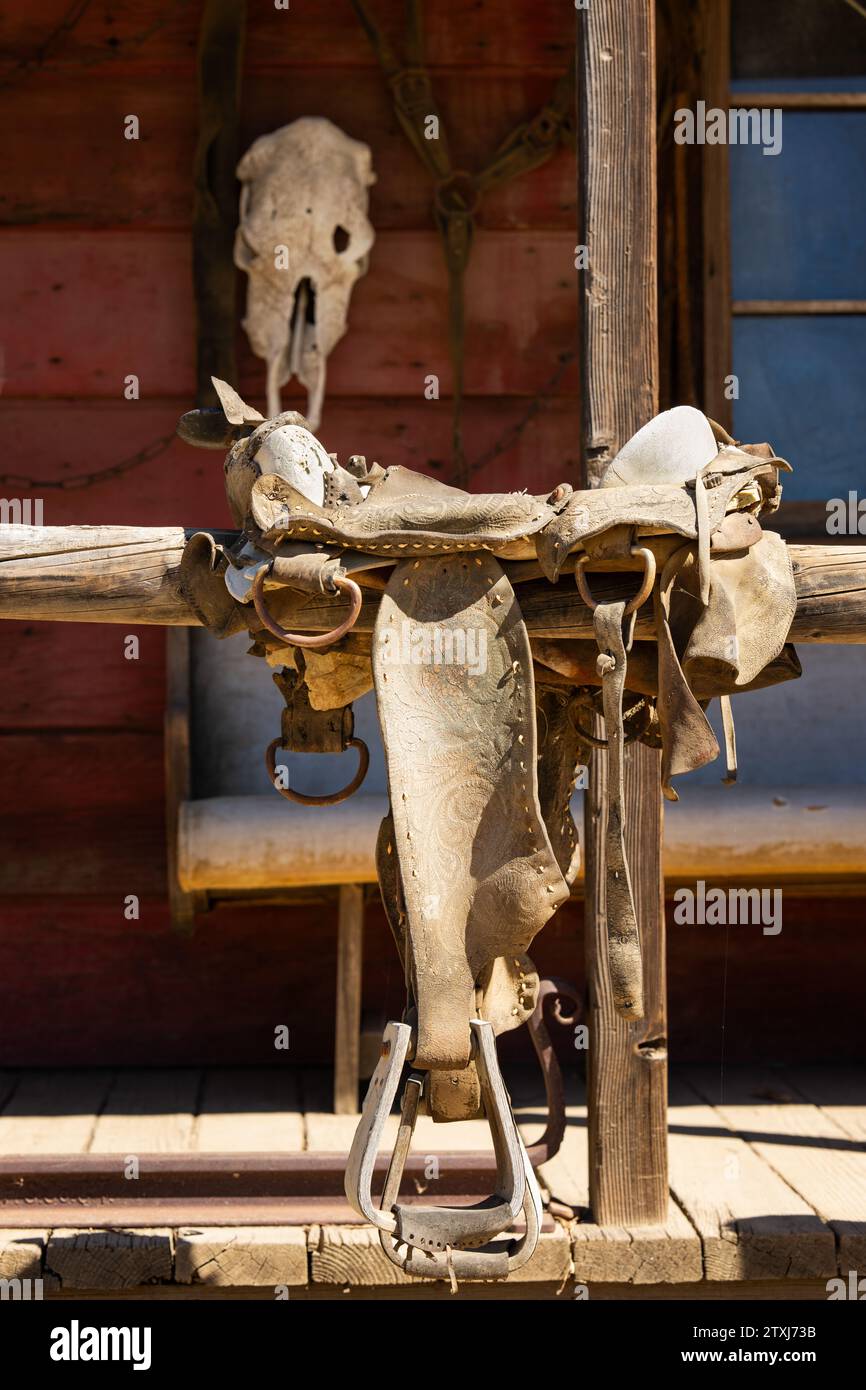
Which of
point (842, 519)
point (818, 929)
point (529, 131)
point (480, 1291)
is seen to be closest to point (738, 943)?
point (818, 929)

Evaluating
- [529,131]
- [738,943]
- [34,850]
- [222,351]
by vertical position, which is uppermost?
[529,131]

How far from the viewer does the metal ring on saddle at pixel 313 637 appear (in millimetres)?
2158

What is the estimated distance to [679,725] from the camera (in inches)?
83.4

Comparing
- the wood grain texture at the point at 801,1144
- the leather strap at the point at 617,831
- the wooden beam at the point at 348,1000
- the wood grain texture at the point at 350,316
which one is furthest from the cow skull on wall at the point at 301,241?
the leather strap at the point at 617,831

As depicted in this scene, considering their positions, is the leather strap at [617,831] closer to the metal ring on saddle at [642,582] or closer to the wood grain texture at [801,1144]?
the metal ring on saddle at [642,582]

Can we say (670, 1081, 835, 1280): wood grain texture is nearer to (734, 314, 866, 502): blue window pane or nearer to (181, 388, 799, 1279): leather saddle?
(181, 388, 799, 1279): leather saddle

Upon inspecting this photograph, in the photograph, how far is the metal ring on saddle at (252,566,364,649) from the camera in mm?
2158

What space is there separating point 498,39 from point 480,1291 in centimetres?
325

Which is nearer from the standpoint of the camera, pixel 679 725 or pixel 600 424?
pixel 679 725

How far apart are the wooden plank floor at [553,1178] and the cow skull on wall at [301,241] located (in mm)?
1805

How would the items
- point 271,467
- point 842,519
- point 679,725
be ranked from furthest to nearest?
point 842,519 < point 271,467 < point 679,725

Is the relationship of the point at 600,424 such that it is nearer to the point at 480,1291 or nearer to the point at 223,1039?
the point at 480,1291

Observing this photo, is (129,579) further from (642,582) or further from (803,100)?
(803,100)

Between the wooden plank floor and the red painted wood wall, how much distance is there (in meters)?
0.22
